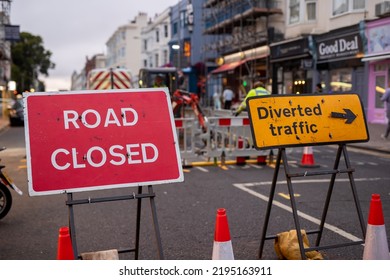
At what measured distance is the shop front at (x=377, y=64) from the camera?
65.9 feet

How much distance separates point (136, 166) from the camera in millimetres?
3945

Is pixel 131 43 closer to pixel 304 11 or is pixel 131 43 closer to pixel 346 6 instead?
pixel 304 11

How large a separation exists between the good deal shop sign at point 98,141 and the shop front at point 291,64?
2120 centimetres

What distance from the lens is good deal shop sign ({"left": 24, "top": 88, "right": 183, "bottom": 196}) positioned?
3.78 m

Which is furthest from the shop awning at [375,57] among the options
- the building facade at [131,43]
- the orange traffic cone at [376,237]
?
the building facade at [131,43]

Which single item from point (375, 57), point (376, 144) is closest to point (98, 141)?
point (376, 144)

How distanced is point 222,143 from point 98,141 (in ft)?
24.9

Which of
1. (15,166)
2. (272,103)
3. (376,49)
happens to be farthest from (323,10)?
(272,103)

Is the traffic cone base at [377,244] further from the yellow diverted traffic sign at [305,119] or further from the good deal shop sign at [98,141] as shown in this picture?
the good deal shop sign at [98,141]

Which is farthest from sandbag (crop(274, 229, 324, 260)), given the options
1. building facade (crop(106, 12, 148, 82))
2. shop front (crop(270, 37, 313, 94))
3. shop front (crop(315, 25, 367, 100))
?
building facade (crop(106, 12, 148, 82))

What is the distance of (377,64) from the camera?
2134cm

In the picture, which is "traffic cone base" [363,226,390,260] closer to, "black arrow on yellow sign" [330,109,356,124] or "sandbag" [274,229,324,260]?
"sandbag" [274,229,324,260]

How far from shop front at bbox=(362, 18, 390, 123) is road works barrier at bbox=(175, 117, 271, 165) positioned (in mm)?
10810
